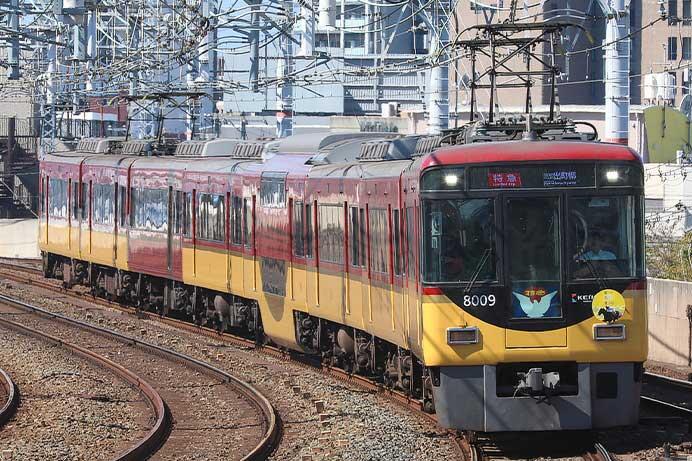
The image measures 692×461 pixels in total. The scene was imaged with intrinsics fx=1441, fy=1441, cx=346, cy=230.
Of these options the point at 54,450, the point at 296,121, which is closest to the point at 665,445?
the point at 54,450

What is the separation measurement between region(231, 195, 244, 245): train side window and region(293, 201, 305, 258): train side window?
7.93 feet

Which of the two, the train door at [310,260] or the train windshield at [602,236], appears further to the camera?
the train door at [310,260]

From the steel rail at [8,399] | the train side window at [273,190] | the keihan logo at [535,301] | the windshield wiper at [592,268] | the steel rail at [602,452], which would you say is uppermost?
the train side window at [273,190]

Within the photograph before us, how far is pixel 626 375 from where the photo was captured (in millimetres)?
11234

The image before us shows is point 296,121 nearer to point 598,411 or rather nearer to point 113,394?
point 113,394

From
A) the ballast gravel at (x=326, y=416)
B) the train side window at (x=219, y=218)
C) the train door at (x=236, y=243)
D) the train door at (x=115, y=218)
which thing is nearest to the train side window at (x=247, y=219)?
the train door at (x=236, y=243)

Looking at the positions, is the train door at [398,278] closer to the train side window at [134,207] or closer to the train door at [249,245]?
the train door at [249,245]

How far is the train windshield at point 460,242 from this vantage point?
11234 millimetres

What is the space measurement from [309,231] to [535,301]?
614 cm

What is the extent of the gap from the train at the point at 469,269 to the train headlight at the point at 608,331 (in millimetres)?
11

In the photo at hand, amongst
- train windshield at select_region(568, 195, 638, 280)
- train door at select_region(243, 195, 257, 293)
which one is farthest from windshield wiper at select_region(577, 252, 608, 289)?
train door at select_region(243, 195, 257, 293)

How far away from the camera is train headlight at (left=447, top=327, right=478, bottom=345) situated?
1110 cm

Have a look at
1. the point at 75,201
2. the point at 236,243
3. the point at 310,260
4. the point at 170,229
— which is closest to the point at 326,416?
the point at 310,260

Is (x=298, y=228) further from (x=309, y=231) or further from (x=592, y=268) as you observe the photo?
(x=592, y=268)
